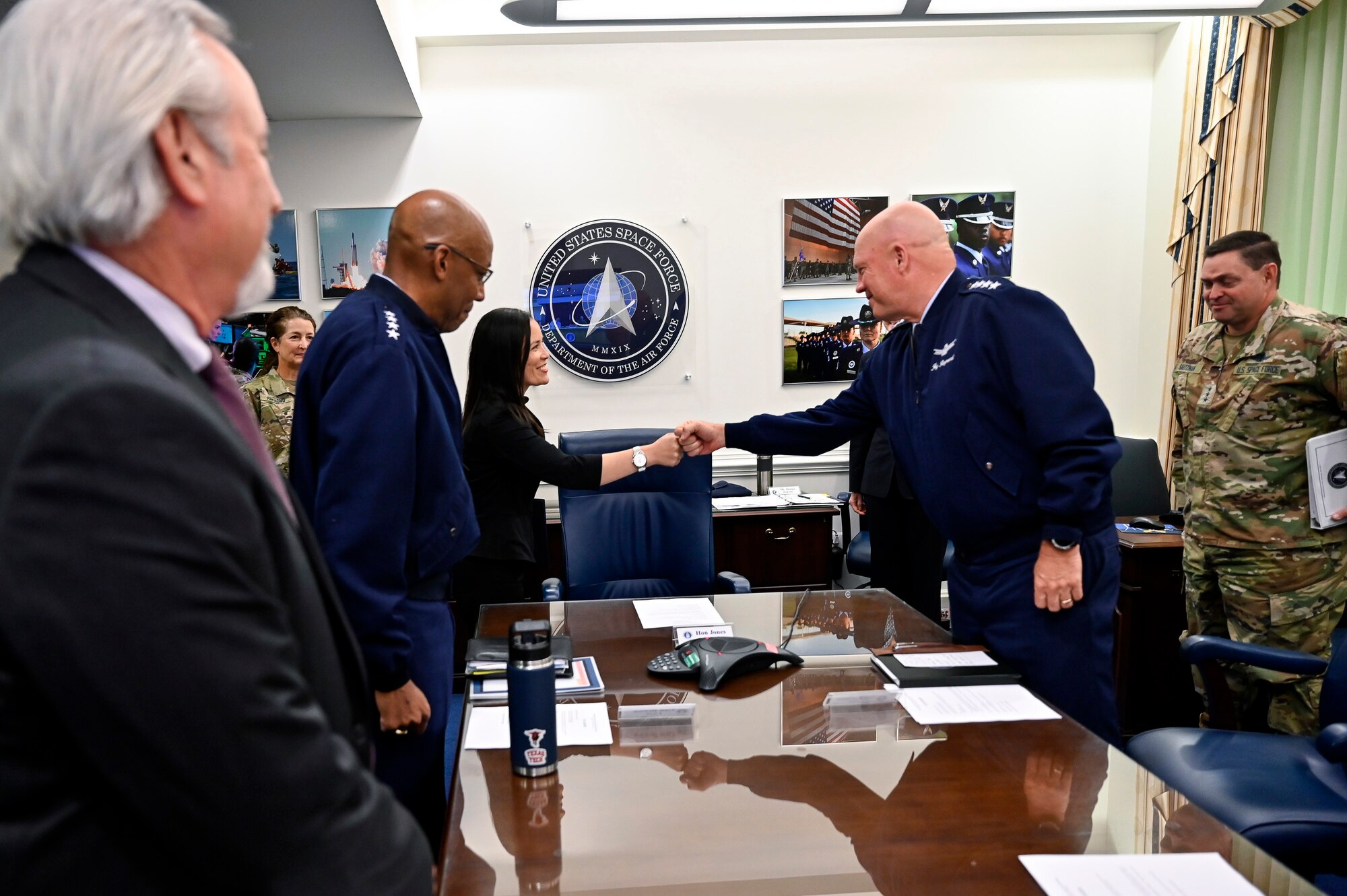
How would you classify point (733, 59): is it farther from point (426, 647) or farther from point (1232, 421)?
point (426, 647)

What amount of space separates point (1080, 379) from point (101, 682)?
1946 millimetres

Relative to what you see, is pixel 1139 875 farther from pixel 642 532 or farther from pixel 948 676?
pixel 642 532

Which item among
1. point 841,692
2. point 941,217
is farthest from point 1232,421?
point 841,692

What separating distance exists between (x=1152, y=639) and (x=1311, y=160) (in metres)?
2.19

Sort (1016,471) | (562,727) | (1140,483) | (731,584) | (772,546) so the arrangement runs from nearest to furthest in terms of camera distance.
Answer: (562,727), (1016,471), (731,584), (772,546), (1140,483)

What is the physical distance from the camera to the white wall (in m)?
4.73

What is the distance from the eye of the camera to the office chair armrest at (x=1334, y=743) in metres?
1.73

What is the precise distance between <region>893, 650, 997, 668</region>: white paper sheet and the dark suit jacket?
1344 mm

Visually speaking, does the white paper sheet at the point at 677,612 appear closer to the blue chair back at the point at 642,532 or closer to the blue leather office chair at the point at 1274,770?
the blue chair back at the point at 642,532

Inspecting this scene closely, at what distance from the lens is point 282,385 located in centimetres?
398

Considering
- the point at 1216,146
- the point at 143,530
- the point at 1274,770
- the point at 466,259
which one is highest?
the point at 1216,146

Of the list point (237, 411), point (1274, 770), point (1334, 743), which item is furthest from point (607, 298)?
point (237, 411)

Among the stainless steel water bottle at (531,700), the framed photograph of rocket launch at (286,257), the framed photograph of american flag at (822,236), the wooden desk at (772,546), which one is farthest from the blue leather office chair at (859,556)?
the framed photograph of rocket launch at (286,257)

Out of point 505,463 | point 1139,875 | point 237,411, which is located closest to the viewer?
point 237,411
